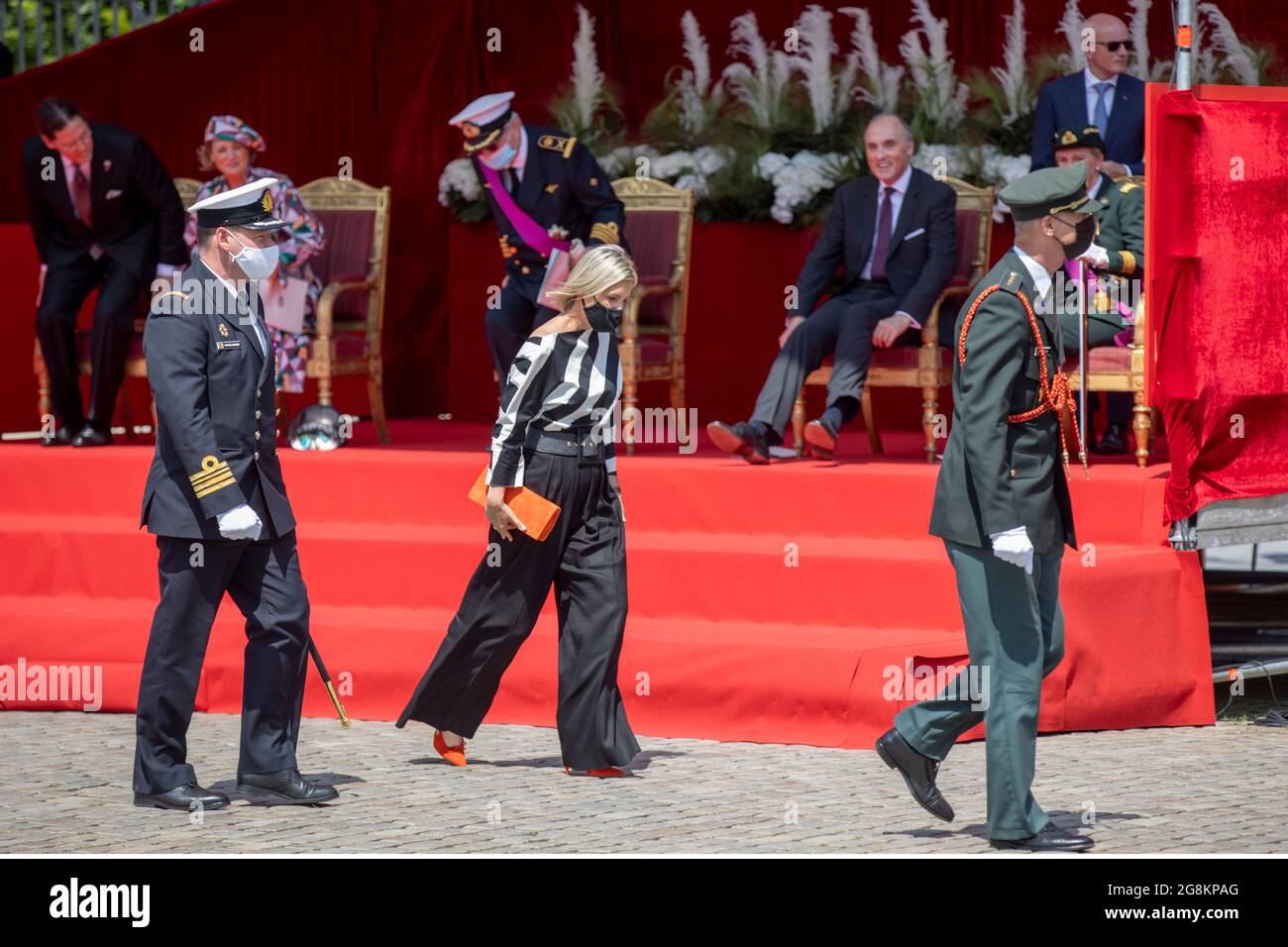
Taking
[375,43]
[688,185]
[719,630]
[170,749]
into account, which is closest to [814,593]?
[719,630]

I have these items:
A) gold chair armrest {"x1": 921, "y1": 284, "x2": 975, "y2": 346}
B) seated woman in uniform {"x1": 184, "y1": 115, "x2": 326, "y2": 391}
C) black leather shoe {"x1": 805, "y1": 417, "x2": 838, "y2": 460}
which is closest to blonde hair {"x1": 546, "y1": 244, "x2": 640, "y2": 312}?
black leather shoe {"x1": 805, "y1": 417, "x2": 838, "y2": 460}

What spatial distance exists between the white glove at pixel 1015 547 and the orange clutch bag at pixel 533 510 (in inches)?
67.7

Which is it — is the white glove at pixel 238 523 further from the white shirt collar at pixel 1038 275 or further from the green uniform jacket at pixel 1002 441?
the white shirt collar at pixel 1038 275

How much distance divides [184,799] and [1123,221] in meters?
4.57

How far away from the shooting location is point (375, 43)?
12.4m

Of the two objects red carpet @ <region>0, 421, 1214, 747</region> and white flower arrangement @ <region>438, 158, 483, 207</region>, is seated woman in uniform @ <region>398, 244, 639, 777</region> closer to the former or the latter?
red carpet @ <region>0, 421, 1214, 747</region>

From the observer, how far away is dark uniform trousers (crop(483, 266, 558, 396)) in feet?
32.9

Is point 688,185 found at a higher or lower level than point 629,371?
higher

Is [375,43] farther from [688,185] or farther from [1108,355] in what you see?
[1108,355]

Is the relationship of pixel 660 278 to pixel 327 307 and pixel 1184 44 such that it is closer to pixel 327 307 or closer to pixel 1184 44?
pixel 327 307

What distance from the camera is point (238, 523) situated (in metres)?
6.23

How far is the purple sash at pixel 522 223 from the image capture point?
392 inches

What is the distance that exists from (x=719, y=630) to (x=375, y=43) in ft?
18.5

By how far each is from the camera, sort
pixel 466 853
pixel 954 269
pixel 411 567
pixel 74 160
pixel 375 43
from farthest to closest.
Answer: pixel 375 43
pixel 74 160
pixel 954 269
pixel 411 567
pixel 466 853
